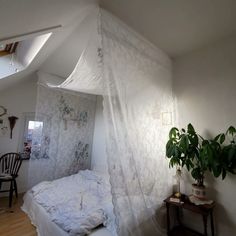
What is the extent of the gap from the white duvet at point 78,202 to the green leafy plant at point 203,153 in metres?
1.05

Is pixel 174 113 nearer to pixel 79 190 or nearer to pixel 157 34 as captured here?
pixel 157 34

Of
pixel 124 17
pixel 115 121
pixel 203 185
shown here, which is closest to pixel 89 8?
pixel 124 17

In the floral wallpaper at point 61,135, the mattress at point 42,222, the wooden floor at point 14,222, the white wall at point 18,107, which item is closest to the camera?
the mattress at point 42,222

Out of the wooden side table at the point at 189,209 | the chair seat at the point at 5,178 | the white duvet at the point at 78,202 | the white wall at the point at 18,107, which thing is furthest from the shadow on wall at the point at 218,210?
the white wall at the point at 18,107

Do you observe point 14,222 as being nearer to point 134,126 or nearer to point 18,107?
point 18,107

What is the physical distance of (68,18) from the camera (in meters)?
1.67

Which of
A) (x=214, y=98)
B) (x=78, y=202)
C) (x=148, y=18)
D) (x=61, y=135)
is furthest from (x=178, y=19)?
(x=61, y=135)

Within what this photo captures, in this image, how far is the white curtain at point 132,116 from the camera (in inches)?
58.1

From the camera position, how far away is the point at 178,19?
1.76m

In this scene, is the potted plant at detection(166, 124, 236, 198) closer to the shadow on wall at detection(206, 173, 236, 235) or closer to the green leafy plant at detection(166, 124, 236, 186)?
the green leafy plant at detection(166, 124, 236, 186)

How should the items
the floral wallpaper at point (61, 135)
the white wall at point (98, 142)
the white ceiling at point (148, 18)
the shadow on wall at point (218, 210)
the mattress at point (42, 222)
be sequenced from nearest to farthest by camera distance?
the white ceiling at point (148, 18) < the mattress at point (42, 222) < the shadow on wall at point (218, 210) < the floral wallpaper at point (61, 135) < the white wall at point (98, 142)

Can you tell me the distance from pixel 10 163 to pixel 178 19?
13.0ft

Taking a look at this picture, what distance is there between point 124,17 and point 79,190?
2522mm

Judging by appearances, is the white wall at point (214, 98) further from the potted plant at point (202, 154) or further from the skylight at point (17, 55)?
the skylight at point (17, 55)
